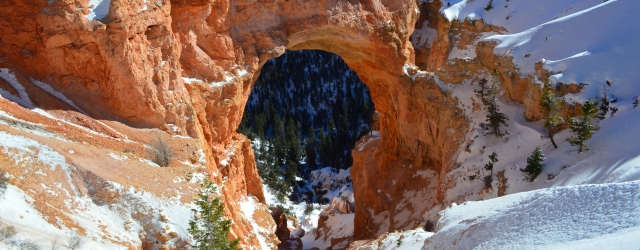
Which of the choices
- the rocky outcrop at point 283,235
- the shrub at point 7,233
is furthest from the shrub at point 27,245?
the rocky outcrop at point 283,235

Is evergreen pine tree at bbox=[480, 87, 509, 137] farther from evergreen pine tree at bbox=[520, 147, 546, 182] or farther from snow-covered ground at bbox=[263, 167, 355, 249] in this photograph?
snow-covered ground at bbox=[263, 167, 355, 249]

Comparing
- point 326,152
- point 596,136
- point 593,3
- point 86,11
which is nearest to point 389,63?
point 593,3

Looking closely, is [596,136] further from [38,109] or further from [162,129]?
[38,109]

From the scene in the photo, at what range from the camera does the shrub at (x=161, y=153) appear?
55.6 ft

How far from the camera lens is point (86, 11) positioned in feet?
57.4

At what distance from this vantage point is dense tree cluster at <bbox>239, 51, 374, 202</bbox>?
6315 cm

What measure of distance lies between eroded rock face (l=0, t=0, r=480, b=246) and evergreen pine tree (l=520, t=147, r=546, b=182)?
5246mm

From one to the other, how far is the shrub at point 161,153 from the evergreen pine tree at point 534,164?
1385 centimetres

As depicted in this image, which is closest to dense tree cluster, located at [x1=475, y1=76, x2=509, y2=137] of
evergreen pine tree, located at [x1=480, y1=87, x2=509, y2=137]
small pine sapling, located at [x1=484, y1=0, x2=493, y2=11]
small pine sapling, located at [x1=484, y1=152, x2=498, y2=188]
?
evergreen pine tree, located at [x1=480, y1=87, x2=509, y2=137]

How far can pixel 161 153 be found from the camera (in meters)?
17.2

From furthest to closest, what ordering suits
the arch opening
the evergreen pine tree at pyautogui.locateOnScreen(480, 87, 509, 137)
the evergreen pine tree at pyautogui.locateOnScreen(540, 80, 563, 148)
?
the arch opening
the evergreen pine tree at pyautogui.locateOnScreen(480, 87, 509, 137)
the evergreen pine tree at pyautogui.locateOnScreen(540, 80, 563, 148)

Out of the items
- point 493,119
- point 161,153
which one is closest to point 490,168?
point 493,119

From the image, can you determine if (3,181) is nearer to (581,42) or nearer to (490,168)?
(490,168)

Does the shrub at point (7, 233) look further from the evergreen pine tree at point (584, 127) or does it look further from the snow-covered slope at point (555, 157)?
the evergreen pine tree at point (584, 127)
